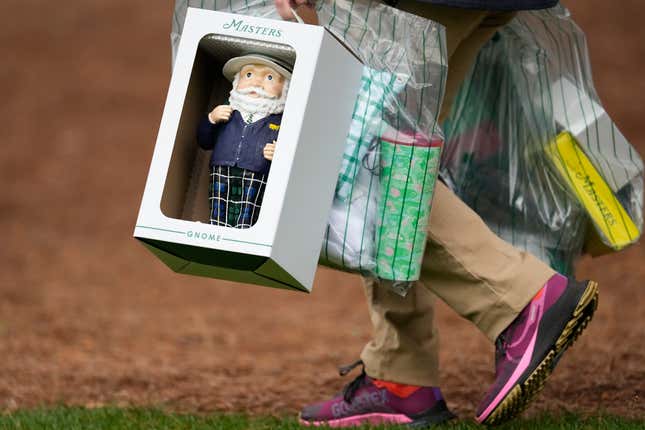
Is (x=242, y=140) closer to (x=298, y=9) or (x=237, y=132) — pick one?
(x=237, y=132)

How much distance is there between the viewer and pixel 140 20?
1075cm

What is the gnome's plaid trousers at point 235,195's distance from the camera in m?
2.33

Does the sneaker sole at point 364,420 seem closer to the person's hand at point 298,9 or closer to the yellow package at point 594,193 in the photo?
the yellow package at point 594,193

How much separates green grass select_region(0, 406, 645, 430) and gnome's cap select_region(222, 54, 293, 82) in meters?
1.04

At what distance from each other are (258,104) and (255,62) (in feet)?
0.32

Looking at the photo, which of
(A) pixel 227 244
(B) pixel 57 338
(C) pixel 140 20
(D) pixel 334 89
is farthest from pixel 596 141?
(C) pixel 140 20

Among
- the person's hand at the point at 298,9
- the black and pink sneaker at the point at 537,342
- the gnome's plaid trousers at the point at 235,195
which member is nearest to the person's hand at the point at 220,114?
the gnome's plaid trousers at the point at 235,195

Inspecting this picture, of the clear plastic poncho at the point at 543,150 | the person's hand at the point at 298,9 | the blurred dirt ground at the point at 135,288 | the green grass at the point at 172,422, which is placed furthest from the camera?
the blurred dirt ground at the point at 135,288

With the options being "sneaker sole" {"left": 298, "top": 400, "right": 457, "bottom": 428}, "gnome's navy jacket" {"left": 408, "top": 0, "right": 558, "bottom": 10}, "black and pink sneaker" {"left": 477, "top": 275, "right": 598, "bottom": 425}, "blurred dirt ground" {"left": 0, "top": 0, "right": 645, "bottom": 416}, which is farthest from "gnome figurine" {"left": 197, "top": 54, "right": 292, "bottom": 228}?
"blurred dirt ground" {"left": 0, "top": 0, "right": 645, "bottom": 416}

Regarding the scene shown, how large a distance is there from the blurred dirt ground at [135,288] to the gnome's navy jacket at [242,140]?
1.34 meters

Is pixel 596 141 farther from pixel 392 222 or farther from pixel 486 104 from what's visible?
pixel 392 222

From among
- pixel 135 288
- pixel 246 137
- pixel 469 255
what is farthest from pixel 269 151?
pixel 135 288

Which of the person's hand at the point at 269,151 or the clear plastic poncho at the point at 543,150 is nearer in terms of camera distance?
the person's hand at the point at 269,151

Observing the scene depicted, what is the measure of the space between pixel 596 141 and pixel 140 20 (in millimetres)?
8473
